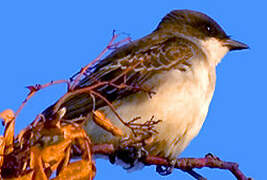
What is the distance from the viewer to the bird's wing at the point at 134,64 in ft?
21.6

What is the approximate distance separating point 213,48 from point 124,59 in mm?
1528

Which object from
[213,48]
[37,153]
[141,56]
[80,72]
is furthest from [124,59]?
[37,153]

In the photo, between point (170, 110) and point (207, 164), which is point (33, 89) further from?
point (170, 110)

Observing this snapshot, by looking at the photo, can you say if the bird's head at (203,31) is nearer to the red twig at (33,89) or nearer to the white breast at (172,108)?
the white breast at (172,108)

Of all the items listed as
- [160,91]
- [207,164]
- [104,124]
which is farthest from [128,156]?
[104,124]

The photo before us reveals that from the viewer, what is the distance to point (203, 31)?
8.16 meters

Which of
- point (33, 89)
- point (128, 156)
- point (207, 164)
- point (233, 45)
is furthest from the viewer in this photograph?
point (233, 45)

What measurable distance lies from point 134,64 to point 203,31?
6.56ft

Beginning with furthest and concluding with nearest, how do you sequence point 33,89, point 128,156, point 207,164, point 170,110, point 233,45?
point 233,45 → point 170,110 → point 128,156 → point 207,164 → point 33,89

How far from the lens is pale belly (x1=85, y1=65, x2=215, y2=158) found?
21.1 feet

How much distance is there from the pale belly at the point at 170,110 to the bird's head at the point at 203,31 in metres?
0.90

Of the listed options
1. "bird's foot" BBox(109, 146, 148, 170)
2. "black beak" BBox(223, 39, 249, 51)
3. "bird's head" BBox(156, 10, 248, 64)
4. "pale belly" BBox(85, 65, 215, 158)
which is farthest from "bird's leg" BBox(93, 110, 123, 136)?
"black beak" BBox(223, 39, 249, 51)

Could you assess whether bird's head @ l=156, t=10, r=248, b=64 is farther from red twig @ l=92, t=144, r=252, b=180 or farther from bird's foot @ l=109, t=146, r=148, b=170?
red twig @ l=92, t=144, r=252, b=180

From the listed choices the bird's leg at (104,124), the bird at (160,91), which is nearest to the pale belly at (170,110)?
the bird at (160,91)
